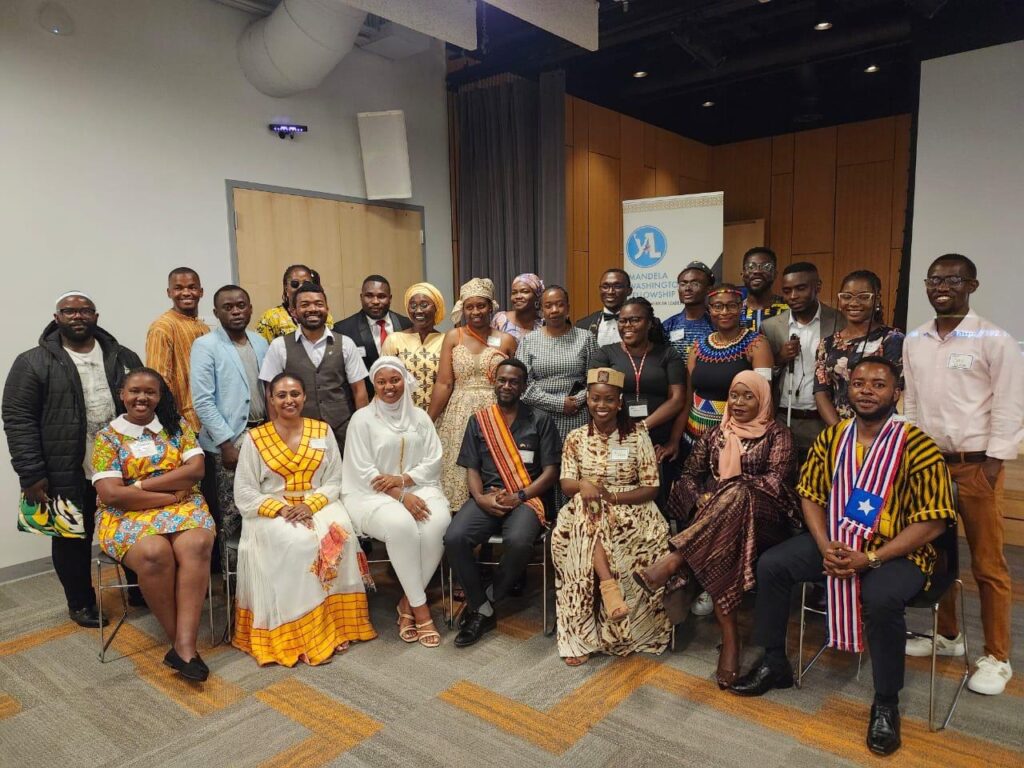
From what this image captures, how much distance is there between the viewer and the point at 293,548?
2955 mm

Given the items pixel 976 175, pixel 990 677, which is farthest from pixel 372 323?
pixel 976 175

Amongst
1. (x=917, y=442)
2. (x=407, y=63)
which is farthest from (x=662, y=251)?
(x=917, y=442)

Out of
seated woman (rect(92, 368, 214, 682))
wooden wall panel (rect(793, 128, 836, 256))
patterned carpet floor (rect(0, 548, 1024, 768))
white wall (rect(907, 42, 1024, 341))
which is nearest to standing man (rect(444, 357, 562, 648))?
patterned carpet floor (rect(0, 548, 1024, 768))

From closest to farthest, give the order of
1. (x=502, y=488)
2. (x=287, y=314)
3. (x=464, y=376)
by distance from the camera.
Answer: (x=502, y=488) → (x=464, y=376) → (x=287, y=314)

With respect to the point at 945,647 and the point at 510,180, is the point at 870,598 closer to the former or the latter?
the point at 945,647

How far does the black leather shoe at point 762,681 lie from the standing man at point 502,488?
1.03 m

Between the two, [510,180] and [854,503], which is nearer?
[854,503]

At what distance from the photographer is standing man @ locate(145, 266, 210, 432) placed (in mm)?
3459

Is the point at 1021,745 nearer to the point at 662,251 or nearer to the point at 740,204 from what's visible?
the point at 662,251

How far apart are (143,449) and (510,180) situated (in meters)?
4.20

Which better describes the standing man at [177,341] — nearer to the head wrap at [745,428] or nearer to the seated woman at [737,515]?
the seated woman at [737,515]

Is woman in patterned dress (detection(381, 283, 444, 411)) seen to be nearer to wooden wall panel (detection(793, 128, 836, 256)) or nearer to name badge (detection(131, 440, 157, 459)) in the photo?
name badge (detection(131, 440, 157, 459))

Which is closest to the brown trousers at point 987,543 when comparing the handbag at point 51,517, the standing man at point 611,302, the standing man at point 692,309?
the standing man at point 692,309

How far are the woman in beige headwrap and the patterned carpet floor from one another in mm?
833
